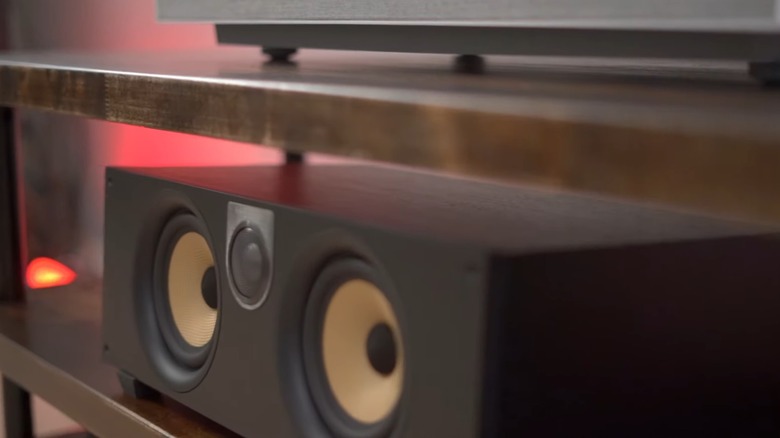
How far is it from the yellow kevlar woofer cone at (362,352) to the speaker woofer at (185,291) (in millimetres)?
160

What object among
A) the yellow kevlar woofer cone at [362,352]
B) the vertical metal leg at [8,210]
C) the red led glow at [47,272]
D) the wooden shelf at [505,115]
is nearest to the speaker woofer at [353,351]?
the yellow kevlar woofer cone at [362,352]

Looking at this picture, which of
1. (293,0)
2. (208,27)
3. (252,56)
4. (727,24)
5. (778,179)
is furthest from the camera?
(208,27)

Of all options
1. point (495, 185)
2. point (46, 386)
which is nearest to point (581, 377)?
point (495, 185)

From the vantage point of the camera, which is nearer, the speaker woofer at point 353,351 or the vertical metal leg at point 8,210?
the speaker woofer at point 353,351

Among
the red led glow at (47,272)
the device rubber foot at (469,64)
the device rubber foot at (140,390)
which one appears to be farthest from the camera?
the red led glow at (47,272)

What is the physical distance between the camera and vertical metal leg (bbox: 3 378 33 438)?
1.19 meters

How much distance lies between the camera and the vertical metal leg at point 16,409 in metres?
1.19

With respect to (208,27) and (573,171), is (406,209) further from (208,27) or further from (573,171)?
(208,27)

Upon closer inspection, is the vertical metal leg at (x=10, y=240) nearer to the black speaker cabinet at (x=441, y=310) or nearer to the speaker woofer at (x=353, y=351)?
the black speaker cabinet at (x=441, y=310)

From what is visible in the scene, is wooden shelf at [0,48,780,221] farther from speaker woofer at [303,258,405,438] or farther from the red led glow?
the red led glow

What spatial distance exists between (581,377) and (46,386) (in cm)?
63

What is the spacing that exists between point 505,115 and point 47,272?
1.54 metres

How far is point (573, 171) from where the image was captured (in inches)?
17.5

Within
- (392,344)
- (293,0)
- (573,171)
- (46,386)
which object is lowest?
(46,386)
